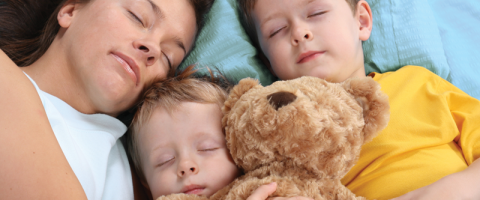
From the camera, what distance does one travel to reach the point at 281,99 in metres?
0.68

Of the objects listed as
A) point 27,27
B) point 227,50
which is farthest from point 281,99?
point 27,27

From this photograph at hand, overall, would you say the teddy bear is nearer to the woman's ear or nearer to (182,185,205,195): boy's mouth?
(182,185,205,195): boy's mouth

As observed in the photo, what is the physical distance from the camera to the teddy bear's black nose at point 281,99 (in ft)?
2.23

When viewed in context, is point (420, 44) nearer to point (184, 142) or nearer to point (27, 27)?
point (184, 142)

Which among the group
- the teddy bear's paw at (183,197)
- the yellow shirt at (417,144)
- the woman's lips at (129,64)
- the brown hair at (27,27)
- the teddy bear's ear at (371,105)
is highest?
the brown hair at (27,27)

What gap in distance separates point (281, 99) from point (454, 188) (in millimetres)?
571

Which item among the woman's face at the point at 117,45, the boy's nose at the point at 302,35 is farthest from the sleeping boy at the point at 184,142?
the boy's nose at the point at 302,35

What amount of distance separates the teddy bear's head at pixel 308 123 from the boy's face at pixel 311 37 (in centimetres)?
36

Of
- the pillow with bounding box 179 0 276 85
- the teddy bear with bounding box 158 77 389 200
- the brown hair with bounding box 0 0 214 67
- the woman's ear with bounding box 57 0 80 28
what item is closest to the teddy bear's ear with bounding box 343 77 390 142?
the teddy bear with bounding box 158 77 389 200

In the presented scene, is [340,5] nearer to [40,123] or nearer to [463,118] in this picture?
[463,118]

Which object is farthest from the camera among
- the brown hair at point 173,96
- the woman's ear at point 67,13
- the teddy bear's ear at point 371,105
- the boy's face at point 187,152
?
the woman's ear at point 67,13

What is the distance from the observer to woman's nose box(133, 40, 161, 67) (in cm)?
106

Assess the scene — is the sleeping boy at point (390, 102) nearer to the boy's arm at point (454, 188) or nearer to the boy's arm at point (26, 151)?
Result: the boy's arm at point (454, 188)

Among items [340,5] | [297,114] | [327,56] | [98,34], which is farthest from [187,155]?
[340,5]
